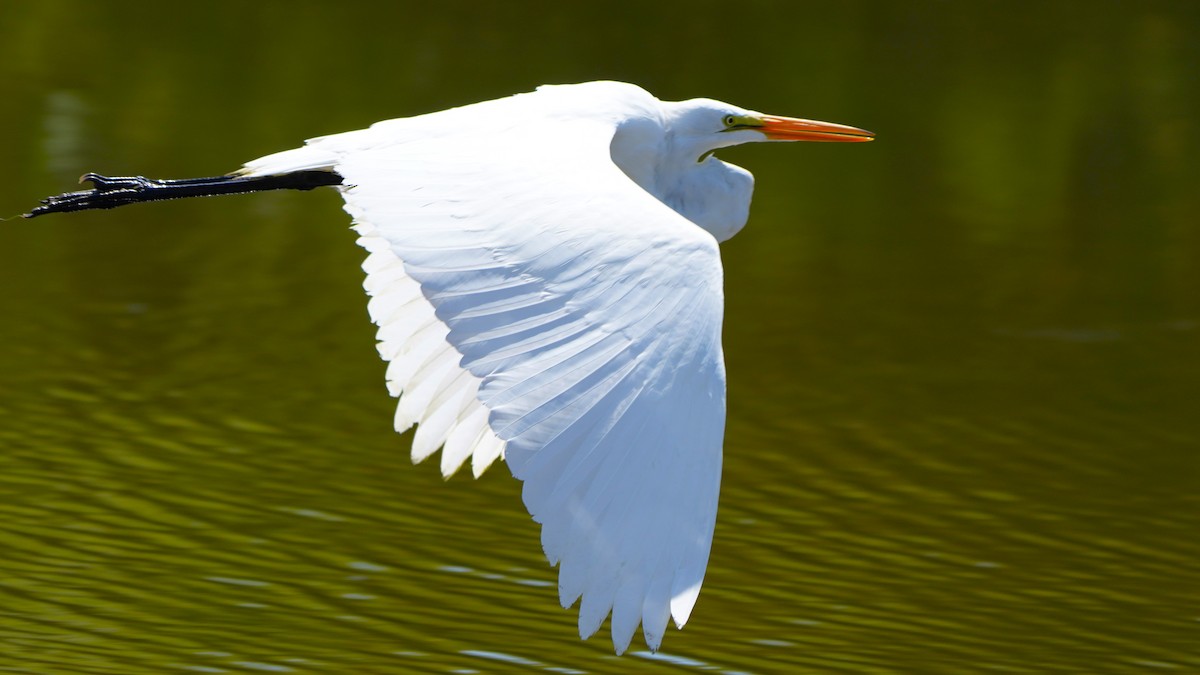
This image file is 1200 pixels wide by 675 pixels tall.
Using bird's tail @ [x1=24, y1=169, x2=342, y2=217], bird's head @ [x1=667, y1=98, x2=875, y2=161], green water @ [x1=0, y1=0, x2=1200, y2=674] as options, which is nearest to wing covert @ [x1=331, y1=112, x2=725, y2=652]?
bird's tail @ [x1=24, y1=169, x2=342, y2=217]

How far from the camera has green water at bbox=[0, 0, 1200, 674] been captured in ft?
18.1

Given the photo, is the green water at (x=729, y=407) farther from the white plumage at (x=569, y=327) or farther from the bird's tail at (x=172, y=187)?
the white plumage at (x=569, y=327)

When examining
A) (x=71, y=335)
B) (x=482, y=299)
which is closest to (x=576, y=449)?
(x=482, y=299)

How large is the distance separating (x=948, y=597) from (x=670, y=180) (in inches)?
73.8

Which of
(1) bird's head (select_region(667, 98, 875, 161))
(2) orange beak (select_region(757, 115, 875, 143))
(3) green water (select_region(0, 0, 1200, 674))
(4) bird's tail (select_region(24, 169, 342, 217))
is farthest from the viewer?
(3) green water (select_region(0, 0, 1200, 674))

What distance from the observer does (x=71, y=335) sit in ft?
26.6

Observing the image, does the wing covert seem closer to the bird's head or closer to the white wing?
the white wing

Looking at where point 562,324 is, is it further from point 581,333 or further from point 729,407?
point 729,407

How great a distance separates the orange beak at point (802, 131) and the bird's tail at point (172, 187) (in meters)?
1.22

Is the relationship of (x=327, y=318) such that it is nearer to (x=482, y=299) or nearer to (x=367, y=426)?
(x=367, y=426)

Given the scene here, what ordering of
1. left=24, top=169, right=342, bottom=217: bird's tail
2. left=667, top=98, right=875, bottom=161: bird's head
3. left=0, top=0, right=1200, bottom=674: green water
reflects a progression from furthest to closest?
1. left=0, top=0, right=1200, bottom=674: green water
2. left=667, top=98, right=875, bottom=161: bird's head
3. left=24, top=169, right=342, bottom=217: bird's tail

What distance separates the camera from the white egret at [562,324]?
2973 millimetres

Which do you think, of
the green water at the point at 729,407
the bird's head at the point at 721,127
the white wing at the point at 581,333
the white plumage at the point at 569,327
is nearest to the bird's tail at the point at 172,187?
the white plumage at the point at 569,327

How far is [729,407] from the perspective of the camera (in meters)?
7.83
